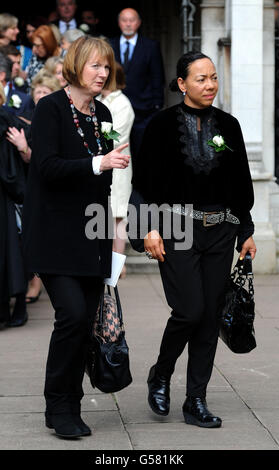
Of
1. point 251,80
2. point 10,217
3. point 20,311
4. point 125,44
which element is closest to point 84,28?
point 125,44

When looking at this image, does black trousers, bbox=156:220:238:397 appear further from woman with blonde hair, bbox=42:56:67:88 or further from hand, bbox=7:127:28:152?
woman with blonde hair, bbox=42:56:67:88

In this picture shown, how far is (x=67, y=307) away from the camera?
4.96m

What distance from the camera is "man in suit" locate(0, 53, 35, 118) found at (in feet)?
27.6

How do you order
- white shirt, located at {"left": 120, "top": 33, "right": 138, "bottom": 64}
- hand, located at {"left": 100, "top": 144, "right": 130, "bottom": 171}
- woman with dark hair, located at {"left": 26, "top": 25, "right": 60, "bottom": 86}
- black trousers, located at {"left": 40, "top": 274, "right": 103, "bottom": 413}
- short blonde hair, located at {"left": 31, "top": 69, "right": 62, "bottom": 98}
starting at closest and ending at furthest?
hand, located at {"left": 100, "top": 144, "right": 130, "bottom": 171} < black trousers, located at {"left": 40, "top": 274, "right": 103, "bottom": 413} < short blonde hair, located at {"left": 31, "top": 69, "right": 62, "bottom": 98} < woman with dark hair, located at {"left": 26, "top": 25, "right": 60, "bottom": 86} < white shirt, located at {"left": 120, "top": 33, "right": 138, "bottom": 64}

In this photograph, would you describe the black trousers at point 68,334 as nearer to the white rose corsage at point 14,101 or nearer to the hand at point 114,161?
the hand at point 114,161

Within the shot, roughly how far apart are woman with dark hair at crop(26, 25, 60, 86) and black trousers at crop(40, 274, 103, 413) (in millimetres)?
5929

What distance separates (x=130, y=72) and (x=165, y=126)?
5.64 meters

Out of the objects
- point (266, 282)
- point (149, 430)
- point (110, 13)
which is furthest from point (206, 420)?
point (110, 13)

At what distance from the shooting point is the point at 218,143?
5242mm

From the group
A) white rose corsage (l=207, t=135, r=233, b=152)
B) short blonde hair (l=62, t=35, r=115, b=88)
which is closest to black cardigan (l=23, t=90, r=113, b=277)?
short blonde hair (l=62, t=35, r=115, b=88)

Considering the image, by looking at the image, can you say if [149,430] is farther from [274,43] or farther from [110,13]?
[110,13]

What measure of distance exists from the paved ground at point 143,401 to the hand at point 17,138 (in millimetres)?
1359

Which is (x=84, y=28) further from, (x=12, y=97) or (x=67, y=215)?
(x=67, y=215)

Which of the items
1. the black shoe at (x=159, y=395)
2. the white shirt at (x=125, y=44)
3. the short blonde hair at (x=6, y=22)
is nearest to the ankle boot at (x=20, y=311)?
the black shoe at (x=159, y=395)
